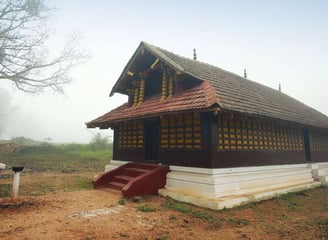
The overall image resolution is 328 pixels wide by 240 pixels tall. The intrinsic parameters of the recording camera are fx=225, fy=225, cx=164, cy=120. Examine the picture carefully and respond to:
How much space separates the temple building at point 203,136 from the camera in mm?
7969

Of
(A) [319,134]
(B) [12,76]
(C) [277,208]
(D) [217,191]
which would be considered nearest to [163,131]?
(D) [217,191]

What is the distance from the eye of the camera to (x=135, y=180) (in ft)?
27.3

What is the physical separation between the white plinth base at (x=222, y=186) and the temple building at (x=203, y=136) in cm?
3

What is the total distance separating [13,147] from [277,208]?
2968 cm

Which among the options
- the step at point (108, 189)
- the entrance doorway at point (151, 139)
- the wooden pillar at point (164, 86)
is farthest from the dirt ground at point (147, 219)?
the wooden pillar at point (164, 86)

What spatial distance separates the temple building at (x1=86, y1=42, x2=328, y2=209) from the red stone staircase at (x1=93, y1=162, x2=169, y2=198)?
0.34 m

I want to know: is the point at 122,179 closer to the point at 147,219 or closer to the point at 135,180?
the point at 135,180

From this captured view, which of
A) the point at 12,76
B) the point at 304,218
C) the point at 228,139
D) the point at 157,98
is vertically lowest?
the point at 304,218

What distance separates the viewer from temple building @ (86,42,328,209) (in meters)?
7.97

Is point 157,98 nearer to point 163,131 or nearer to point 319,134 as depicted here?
point 163,131

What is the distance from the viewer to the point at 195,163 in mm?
8391

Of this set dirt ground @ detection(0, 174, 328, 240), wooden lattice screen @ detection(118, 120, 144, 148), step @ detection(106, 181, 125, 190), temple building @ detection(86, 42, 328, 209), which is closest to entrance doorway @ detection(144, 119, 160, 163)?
temple building @ detection(86, 42, 328, 209)

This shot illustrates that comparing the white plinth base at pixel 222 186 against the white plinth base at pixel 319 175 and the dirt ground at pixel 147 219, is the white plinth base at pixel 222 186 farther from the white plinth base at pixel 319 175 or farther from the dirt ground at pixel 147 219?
the white plinth base at pixel 319 175

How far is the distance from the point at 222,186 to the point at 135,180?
313 centimetres
